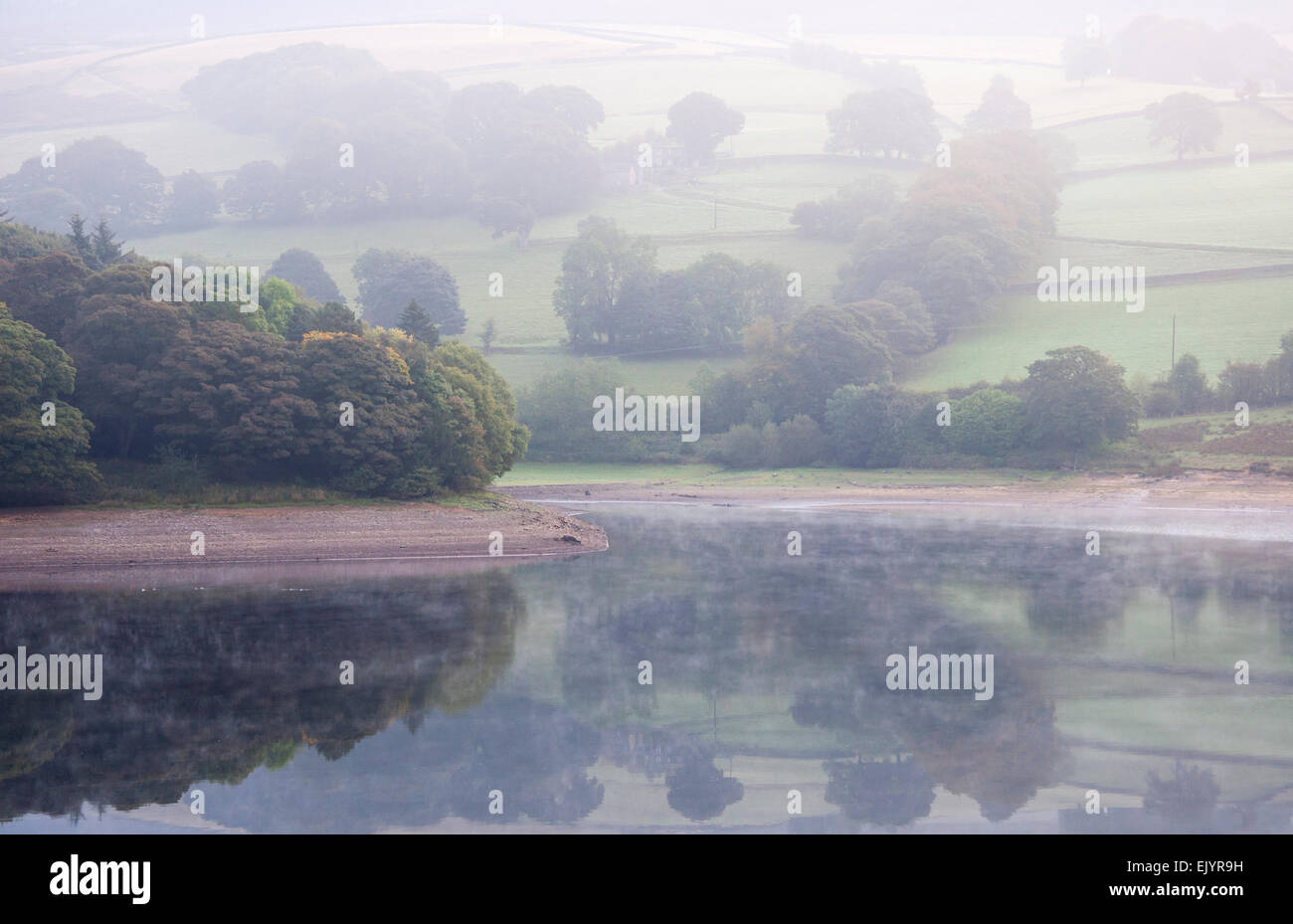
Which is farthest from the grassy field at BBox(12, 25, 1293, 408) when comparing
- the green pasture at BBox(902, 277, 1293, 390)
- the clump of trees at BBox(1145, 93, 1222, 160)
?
the clump of trees at BBox(1145, 93, 1222, 160)

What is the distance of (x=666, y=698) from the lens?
87.4 feet

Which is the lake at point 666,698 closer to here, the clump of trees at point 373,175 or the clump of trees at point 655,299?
the clump of trees at point 655,299

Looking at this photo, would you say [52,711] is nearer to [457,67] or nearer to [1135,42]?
[457,67]

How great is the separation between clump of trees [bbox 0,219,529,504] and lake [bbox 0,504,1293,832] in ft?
17.4

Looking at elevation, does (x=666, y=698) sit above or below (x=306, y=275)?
below

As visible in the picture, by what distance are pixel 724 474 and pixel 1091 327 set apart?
27.4m

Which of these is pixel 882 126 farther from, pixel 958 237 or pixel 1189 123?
pixel 958 237

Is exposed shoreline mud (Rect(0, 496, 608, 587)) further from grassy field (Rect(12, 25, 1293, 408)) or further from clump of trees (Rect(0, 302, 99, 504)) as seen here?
grassy field (Rect(12, 25, 1293, 408))

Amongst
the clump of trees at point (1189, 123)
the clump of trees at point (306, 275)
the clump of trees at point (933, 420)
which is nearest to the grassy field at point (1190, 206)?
the clump of trees at point (1189, 123)

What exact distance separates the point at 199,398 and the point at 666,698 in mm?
23650

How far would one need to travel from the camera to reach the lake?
19953 mm

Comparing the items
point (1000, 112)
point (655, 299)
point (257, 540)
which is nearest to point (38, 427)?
point (257, 540)

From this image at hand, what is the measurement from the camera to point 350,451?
144 ft
